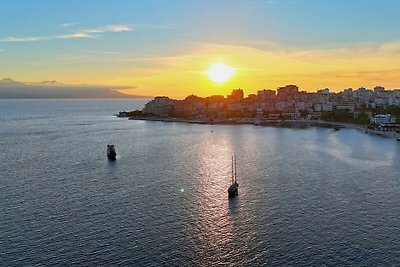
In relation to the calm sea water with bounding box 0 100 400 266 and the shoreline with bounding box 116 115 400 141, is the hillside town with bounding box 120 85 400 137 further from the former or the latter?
the calm sea water with bounding box 0 100 400 266

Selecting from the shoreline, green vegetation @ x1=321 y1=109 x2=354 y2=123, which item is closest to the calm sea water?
the shoreline

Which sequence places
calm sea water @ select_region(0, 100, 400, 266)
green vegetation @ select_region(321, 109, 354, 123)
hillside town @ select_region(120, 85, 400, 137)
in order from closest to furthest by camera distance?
calm sea water @ select_region(0, 100, 400, 266) → green vegetation @ select_region(321, 109, 354, 123) → hillside town @ select_region(120, 85, 400, 137)

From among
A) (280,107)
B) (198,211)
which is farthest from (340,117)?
(198,211)

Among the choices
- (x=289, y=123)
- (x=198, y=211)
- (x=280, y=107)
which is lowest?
(x=198, y=211)

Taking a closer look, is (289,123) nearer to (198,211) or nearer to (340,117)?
(340,117)

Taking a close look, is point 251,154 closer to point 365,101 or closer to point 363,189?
point 363,189
